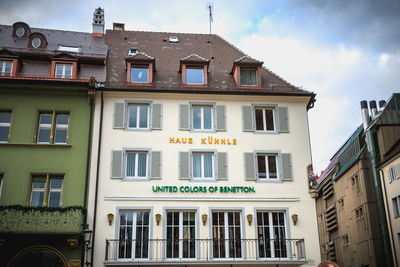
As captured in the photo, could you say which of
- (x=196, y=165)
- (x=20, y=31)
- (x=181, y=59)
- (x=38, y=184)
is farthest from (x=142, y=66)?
(x=20, y=31)

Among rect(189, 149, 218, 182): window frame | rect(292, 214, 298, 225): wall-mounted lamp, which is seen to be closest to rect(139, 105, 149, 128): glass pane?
rect(189, 149, 218, 182): window frame

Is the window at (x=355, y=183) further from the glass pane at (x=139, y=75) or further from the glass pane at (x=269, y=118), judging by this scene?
the glass pane at (x=139, y=75)

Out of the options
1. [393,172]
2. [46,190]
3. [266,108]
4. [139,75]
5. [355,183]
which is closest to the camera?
[46,190]

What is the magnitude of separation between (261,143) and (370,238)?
1372cm

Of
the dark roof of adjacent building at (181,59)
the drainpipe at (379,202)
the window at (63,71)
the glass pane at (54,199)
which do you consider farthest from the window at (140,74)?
the drainpipe at (379,202)

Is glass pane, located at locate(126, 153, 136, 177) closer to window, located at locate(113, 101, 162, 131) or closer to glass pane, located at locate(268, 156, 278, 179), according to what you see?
window, located at locate(113, 101, 162, 131)

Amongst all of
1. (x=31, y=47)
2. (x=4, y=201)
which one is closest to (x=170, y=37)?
(x=31, y=47)

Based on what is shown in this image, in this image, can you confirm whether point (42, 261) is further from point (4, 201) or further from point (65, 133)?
point (65, 133)

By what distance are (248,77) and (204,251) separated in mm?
9133

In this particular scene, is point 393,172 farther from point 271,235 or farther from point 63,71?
point 63,71

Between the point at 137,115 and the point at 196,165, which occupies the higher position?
the point at 137,115

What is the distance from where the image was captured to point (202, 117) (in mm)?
22625

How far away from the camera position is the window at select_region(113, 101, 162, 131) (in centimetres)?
2195

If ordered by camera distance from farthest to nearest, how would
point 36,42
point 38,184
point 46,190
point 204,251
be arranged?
point 36,42 < point 38,184 < point 46,190 < point 204,251
